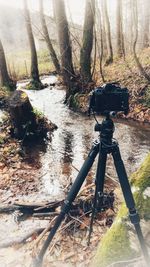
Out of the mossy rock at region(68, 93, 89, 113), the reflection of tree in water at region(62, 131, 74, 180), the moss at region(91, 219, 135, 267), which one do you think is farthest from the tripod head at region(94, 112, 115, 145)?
the mossy rock at region(68, 93, 89, 113)

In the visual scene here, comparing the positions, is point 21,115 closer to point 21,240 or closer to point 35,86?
point 21,240

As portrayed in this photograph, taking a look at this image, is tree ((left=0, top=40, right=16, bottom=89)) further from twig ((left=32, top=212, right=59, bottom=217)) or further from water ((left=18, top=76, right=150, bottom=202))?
twig ((left=32, top=212, right=59, bottom=217))

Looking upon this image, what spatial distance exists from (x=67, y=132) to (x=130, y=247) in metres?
5.70

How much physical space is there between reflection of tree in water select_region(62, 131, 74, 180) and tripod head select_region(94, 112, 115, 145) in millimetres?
3166

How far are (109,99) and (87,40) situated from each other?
8924 millimetres

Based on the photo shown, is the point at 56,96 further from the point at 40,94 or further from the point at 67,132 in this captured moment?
the point at 67,132

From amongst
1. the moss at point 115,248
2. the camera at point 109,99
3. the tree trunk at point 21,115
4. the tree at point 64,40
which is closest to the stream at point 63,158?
the tree trunk at point 21,115

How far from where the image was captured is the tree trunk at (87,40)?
10.4 metres

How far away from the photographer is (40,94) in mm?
14281

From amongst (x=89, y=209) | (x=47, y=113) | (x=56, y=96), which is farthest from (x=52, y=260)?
(x=56, y=96)

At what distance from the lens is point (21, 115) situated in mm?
7141

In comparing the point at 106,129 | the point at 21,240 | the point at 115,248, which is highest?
the point at 106,129

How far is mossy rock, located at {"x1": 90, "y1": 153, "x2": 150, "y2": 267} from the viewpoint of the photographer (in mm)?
2588

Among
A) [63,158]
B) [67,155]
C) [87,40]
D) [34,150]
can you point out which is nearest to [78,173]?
[63,158]
